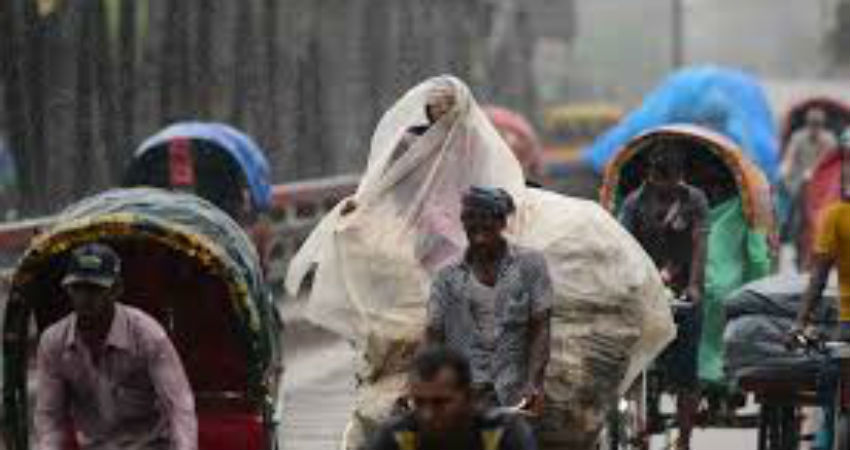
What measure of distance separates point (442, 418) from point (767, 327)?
240 inches

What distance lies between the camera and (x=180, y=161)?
19688 millimetres

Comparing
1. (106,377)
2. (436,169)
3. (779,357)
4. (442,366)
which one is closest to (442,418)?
(442,366)

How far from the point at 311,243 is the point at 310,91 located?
20089 mm

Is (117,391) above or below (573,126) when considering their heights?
below

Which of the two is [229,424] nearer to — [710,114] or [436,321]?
[436,321]

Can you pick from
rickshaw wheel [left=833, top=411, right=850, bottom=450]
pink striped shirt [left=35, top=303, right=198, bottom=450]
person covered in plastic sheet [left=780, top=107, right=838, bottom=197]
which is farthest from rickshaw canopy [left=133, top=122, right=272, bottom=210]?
person covered in plastic sheet [left=780, top=107, right=838, bottom=197]

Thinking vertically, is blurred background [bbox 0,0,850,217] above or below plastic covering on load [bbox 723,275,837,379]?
above

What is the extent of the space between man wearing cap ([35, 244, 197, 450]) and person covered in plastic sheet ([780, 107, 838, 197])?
18.9 m

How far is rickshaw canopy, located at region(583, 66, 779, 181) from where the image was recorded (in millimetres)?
28609

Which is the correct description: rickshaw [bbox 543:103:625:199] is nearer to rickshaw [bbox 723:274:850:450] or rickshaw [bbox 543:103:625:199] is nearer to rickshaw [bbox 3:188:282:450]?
rickshaw [bbox 723:274:850:450]

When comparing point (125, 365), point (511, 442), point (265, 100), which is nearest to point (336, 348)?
point (265, 100)

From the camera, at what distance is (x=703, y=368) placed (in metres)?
16.8

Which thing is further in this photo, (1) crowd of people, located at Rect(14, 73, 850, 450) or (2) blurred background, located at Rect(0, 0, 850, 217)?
(2) blurred background, located at Rect(0, 0, 850, 217)

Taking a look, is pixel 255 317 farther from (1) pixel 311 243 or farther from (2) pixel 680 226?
(2) pixel 680 226
